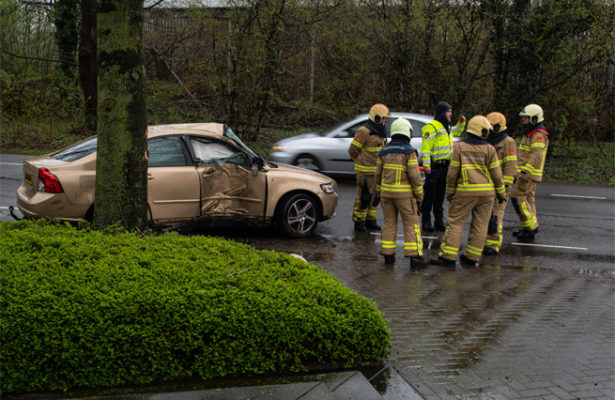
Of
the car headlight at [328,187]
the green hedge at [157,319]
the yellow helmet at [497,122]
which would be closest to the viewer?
the green hedge at [157,319]

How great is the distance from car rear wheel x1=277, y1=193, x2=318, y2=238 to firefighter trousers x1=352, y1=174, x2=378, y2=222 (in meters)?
0.90

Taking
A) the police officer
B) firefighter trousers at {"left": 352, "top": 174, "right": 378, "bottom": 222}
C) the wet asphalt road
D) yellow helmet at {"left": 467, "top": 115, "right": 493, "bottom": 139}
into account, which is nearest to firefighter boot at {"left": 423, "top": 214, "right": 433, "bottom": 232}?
the police officer

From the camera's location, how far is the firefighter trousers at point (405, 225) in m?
7.59

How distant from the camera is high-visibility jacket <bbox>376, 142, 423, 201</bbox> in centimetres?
750

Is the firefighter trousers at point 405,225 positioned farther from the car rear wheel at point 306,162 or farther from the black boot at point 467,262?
the car rear wheel at point 306,162

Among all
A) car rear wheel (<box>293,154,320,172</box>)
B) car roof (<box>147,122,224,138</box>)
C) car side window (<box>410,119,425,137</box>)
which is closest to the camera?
car roof (<box>147,122,224,138</box>)

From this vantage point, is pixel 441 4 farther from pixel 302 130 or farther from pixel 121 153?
pixel 121 153

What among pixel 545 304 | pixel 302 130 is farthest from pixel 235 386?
pixel 302 130

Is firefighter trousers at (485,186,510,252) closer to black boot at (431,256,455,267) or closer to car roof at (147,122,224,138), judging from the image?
black boot at (431,256,455,267)

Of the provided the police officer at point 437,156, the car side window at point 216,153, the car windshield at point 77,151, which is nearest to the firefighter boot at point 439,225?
the police officer at point 437,156

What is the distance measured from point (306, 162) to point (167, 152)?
6.42 metres

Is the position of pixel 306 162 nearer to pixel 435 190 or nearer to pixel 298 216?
pixel 435 190

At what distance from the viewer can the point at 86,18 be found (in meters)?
17.5

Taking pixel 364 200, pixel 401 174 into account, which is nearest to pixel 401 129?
pixel 401 174
